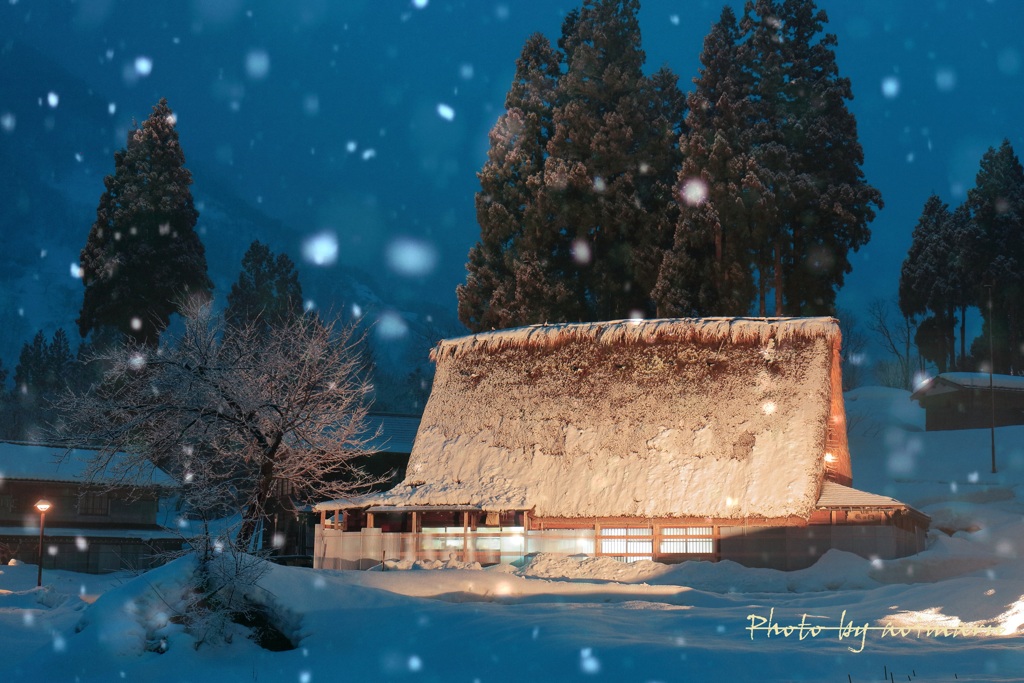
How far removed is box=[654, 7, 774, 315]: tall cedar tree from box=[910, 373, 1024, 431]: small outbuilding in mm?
18908

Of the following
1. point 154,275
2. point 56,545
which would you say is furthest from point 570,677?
point 154,275

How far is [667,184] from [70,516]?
29.3 m

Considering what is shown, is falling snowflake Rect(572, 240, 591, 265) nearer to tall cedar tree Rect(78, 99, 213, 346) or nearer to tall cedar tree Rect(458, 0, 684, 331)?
tall cedar tree Rect(458, 0, 684, 331)

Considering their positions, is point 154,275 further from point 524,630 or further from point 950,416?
point 950,416

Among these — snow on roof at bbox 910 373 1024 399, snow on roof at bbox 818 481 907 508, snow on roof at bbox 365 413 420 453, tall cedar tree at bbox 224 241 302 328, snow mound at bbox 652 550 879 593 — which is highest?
tall cedar tree at bbox 224 241 302 328

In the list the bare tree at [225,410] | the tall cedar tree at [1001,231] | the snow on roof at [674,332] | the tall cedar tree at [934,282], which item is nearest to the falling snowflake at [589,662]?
the bare tree at [225,410]

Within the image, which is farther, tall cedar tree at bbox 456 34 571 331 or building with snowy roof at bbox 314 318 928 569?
tall cedar tree at bbox 456 34 571 331

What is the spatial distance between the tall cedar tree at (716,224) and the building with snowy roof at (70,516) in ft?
75.2

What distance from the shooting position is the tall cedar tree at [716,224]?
127 ft

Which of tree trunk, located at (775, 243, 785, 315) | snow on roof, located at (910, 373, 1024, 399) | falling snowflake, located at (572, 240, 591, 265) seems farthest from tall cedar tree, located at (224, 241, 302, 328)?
snow on roof, located at (910, 373, 1024, 399)

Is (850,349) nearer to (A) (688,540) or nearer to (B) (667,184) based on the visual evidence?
(B) (667,184)

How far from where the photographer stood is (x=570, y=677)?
11.4 meters

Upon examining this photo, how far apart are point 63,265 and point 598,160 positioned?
18047 centimetres

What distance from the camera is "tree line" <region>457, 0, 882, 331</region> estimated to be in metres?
39.5
